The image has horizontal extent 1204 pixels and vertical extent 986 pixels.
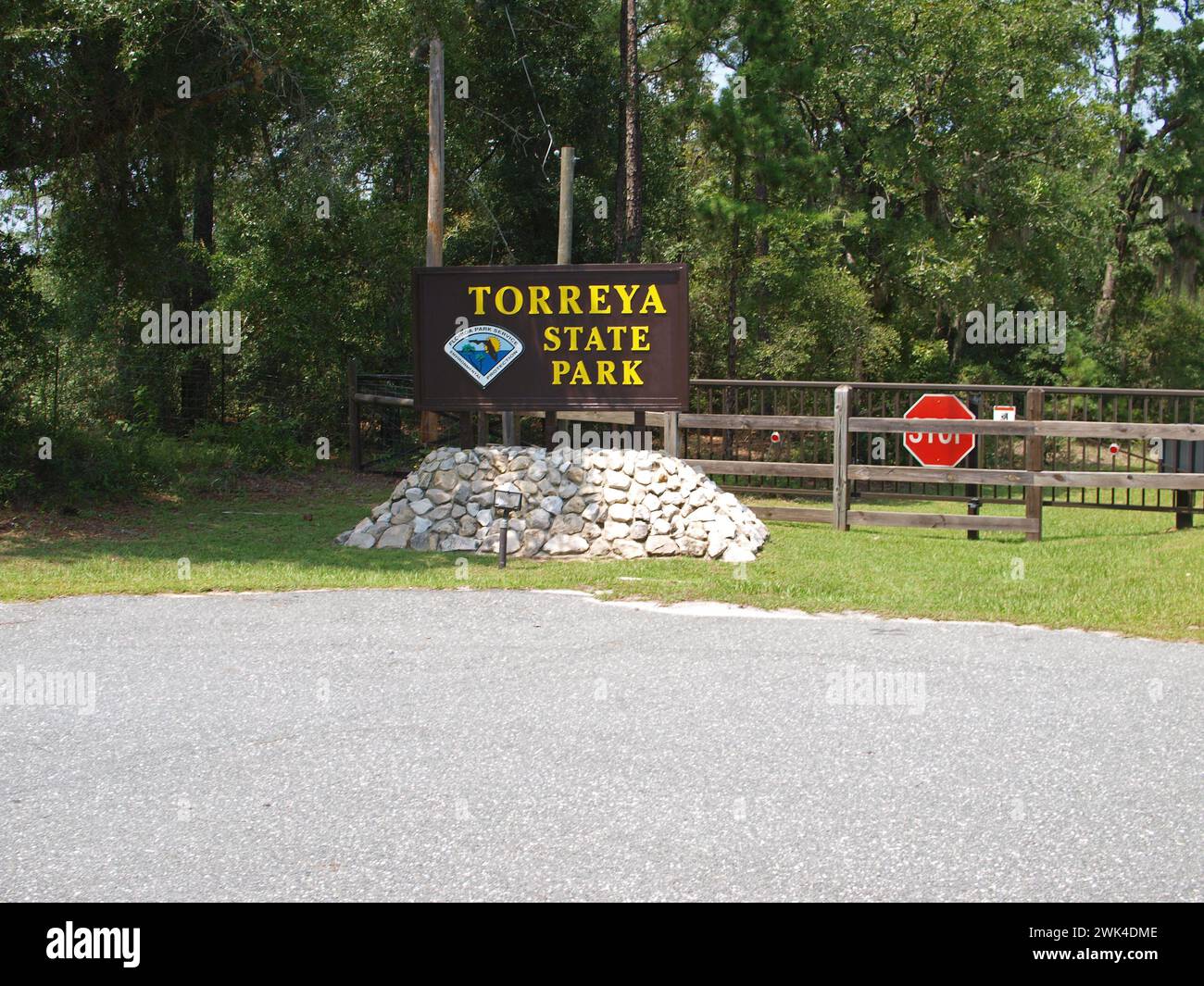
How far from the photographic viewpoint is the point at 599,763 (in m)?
5.83

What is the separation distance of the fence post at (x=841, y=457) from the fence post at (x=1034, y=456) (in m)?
2.10

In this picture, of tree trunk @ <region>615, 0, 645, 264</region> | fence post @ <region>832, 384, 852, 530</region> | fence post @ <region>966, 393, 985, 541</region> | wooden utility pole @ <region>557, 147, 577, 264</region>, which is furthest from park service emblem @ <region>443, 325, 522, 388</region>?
tree trunk @ <region>615, 0, 645, 264</region>

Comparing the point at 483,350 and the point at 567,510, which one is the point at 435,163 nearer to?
the point at 483,350

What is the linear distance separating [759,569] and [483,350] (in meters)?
4.44

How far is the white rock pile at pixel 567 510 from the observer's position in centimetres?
1266

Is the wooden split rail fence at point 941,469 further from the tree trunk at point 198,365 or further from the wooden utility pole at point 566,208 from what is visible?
the tree trunk at point 198,365

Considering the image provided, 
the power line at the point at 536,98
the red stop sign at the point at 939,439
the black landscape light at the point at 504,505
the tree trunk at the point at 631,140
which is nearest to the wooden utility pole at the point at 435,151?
the tree trunk at the point at 631,140

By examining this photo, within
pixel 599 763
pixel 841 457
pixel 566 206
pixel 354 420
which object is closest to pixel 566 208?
pixel 566 206

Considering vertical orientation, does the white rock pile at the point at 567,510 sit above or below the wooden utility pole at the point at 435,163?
below

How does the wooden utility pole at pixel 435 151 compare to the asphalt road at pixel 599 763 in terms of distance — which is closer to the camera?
the asphalt road at pixel 599 763

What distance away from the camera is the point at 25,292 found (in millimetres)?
15125

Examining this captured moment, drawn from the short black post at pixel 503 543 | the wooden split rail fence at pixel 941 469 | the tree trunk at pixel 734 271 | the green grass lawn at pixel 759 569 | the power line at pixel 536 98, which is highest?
the power line at pixel 536 98

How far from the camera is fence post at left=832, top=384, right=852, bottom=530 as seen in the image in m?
15.0

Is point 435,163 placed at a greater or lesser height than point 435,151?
lesser
